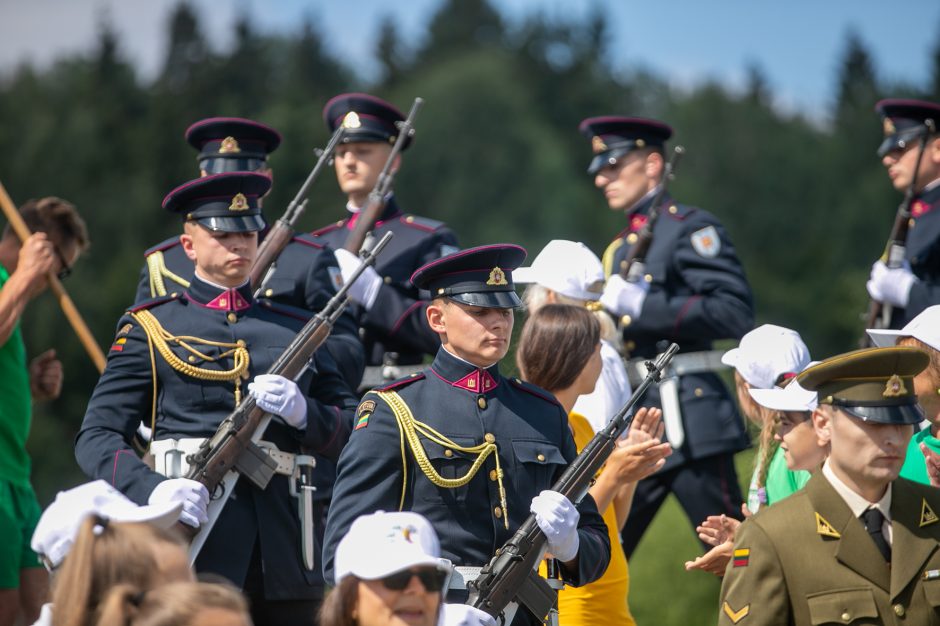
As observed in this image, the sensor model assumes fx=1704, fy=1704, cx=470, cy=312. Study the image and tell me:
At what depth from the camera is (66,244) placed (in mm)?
8594

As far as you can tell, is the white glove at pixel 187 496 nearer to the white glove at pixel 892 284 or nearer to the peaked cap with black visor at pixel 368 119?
the peaked cap with black visor at pixel 368 119

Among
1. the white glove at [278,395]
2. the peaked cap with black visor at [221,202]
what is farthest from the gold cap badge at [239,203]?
the white glove at [278,395]

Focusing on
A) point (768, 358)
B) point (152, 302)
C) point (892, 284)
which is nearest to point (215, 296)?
point (152, 302)

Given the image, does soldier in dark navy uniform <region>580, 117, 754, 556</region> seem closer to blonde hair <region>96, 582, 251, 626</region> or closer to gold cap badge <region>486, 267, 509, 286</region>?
gold cap badge <region>486, 267, 509, 286</region>

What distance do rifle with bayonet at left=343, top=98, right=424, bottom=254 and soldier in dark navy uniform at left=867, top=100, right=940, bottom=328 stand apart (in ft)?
8.23

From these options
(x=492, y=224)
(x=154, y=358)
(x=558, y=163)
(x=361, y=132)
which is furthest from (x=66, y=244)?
(x=558, y=163)

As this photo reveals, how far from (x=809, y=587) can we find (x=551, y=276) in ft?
10.3

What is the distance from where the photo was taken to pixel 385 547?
14.6ft

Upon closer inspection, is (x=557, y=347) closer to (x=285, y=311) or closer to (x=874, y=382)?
(x=285, y=311)

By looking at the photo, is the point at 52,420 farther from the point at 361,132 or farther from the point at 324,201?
the point at 361,132

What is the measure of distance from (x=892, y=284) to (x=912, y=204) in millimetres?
577

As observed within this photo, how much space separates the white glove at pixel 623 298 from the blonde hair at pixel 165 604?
188 inches

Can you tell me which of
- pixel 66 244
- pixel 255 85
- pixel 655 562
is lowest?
pixel 255 85

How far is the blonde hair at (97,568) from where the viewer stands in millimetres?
4098
